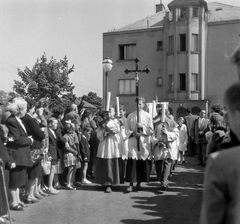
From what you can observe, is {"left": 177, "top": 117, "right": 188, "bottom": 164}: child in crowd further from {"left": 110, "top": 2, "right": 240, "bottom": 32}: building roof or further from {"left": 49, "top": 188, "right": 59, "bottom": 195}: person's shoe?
{"left": 110, "top": 2, "right": 240, "bottom": 32}: building roof

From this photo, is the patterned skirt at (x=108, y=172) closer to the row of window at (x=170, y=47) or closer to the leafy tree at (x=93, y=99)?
the row of window at (x=170, y=47)

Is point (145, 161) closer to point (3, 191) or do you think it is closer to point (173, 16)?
point (3, 191)

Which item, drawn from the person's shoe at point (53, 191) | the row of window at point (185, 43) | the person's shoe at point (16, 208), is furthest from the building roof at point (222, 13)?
the person's shoe at point (16, 208)

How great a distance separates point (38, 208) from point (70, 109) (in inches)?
148

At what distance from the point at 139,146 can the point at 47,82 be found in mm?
12451

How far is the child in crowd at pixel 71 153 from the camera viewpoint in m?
7.86

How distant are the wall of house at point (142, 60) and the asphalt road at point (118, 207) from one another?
21.4 m

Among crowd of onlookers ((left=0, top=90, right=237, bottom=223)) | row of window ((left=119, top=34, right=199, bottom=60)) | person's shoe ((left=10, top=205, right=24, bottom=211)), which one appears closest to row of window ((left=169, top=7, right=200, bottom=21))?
row of window ((left=119, top=34, right=199, bottom=60))

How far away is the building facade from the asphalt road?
66.3ft

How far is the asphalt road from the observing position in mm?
5480

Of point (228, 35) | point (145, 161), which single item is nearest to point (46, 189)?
point (145, 161)

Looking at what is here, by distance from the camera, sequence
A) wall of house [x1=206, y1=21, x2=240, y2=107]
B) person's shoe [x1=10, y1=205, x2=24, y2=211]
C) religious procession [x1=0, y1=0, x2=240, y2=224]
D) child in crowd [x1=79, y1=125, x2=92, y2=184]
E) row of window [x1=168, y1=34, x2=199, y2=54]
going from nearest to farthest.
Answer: religious procession [x1=0, y1=0, x2=240, y2=224], person's shoe [x1=10, y1=205, x2=24, y2=211], child in crowd [x1=79, y1=125, x2=92, y2=184], wall of house [x1=206, y1=21, x2=240, y2=107], row of window [x1=168, y1=34, x2=199, y2=54]

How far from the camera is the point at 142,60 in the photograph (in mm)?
30078

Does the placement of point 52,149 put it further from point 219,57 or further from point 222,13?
point 222,13
